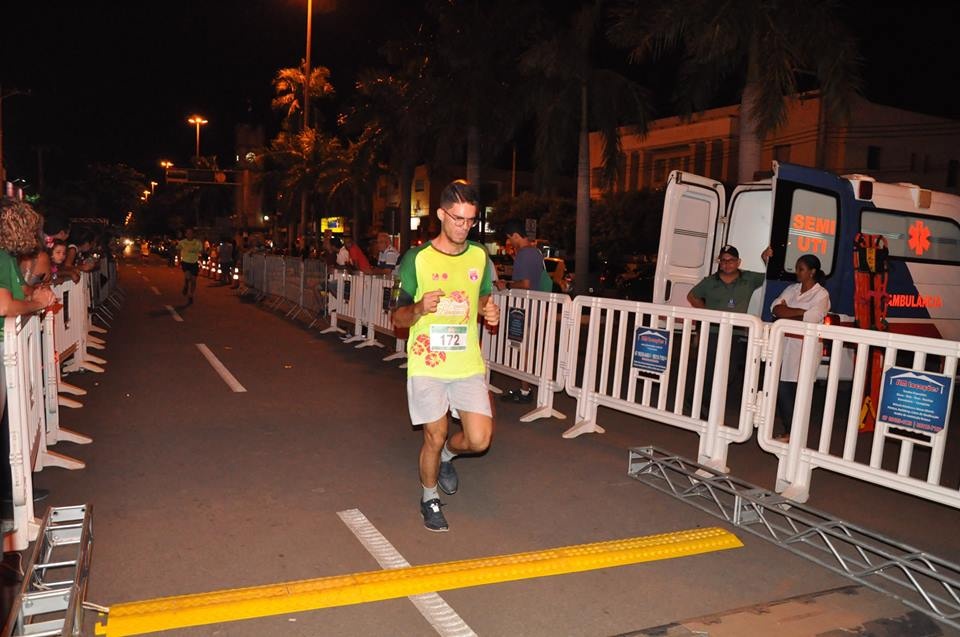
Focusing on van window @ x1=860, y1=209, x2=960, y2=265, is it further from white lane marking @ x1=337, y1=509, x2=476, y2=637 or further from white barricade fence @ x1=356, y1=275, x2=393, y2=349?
white lane marking @ x1=337, y1=509, x2=476, y2=637

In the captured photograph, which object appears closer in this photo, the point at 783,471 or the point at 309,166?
the point at 783,471

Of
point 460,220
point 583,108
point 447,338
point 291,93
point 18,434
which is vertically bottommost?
point 18,434

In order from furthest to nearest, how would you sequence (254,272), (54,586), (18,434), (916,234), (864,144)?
(864,144), (254,272), (916,234), (18,434), (54,586)

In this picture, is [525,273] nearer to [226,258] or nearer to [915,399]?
[915,399]

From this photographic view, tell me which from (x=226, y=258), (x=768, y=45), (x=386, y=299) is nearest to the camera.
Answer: (x=386, y=299)

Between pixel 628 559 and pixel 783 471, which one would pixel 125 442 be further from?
pixel 783 471

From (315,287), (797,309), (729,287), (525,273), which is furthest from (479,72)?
(797,309)

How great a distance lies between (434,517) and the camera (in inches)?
192

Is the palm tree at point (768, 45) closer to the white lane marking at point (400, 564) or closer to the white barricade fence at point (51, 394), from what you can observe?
the white lane marking at point (400, 564)

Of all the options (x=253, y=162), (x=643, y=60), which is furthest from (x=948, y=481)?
(x=253, y=162)

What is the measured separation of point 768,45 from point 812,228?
28.4ft

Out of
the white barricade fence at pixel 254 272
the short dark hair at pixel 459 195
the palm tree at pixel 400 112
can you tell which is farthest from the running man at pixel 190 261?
the short dark hair at pixel 459 195

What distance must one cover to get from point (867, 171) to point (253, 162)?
39.0m

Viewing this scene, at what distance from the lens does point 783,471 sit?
A: 228 inches
